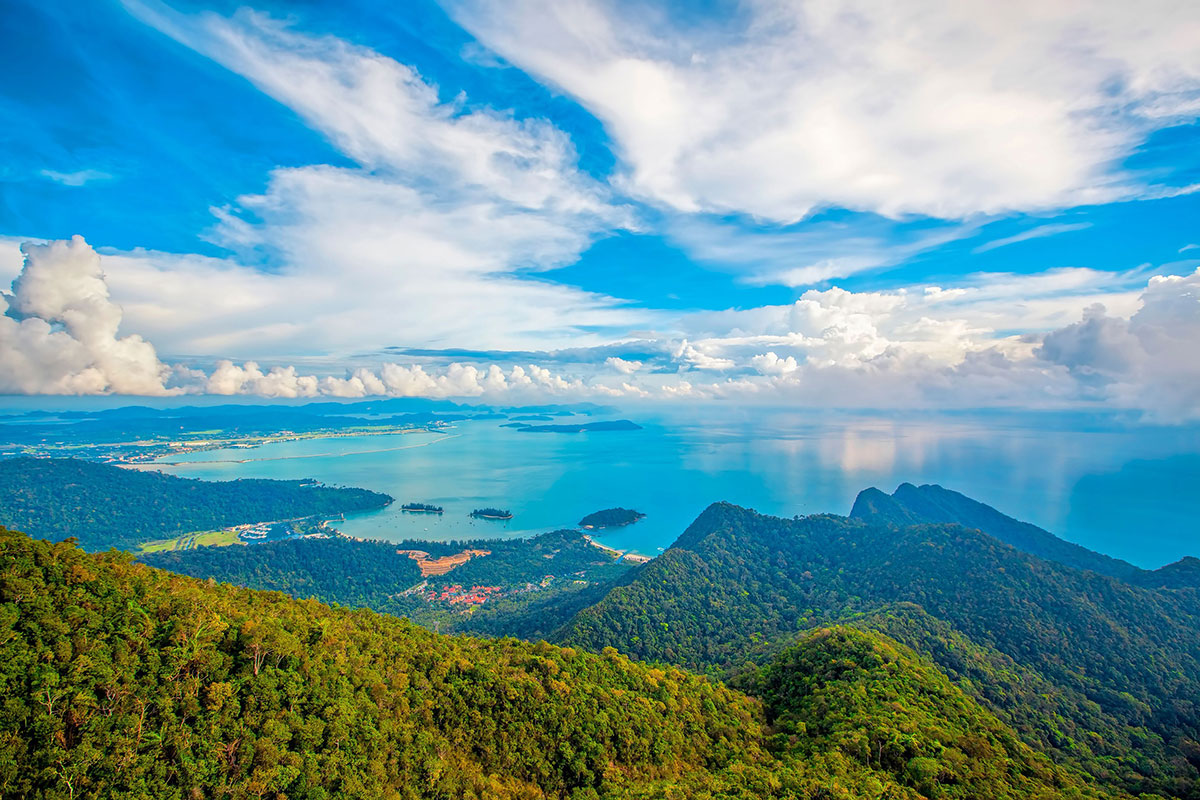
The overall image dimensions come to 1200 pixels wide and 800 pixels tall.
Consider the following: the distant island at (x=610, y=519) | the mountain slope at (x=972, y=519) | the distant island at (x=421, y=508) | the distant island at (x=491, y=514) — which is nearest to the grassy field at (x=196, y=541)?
the distant island at (x=421, y=508)

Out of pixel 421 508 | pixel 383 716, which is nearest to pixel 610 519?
pixel 421 508

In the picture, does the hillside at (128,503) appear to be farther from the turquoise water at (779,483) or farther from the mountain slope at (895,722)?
the mountain slope at (895,722)

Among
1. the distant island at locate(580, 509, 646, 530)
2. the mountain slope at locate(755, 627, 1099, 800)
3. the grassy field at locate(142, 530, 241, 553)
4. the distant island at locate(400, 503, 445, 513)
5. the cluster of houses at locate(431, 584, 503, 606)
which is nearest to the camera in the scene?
the mountain slope at locate(755, 627, 1099, 800)

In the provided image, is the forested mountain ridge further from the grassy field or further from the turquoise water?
the grassy field

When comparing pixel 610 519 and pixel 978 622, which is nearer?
pixel 978 622

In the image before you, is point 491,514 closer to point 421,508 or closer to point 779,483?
point 421,508

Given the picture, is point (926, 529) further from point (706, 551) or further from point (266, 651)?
point (266, 651)

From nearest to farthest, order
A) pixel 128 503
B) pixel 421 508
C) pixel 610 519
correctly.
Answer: pixel 128 503, pixel 610 519, pixel 421 508

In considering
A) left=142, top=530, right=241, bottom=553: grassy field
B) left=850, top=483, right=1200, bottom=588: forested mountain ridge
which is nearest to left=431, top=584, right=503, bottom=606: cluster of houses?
left=142, top=530, right=241, bottom=553: grassy field
